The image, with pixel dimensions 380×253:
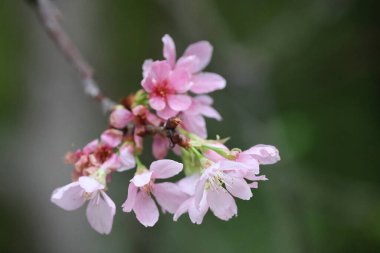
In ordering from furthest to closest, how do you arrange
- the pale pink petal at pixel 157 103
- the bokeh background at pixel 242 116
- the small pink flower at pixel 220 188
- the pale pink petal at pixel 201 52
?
the bokeh background at pixel 242 116
the pale pink petal at pixel 201 52
the pale pink petal at pixel 157 103
the small pink flower at pixel 220 188

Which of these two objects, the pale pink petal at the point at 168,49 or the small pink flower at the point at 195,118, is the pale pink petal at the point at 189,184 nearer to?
the small pink flower at the point at 195,118

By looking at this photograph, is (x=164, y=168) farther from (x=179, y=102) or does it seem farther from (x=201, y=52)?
(x=201, y=52)

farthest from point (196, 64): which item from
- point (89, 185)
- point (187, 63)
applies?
point (89, 185)

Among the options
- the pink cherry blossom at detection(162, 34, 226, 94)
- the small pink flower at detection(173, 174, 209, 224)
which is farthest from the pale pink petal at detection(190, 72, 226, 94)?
the small pink flower at detection(173, 174, 209, 224)

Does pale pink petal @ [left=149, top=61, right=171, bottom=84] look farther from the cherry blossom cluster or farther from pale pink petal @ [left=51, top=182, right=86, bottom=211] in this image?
pale pink petal @ [left=51, top=182, right=86, bottom=211]

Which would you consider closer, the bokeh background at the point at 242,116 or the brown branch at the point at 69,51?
the brown branch at the point at 69,51

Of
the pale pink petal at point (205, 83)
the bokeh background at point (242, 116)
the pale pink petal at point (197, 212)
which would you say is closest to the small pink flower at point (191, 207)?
the pale pink petal at point (197, 212)

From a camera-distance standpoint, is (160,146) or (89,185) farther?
(160,146)
